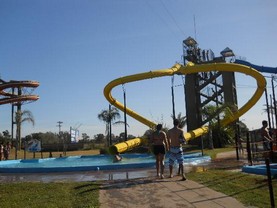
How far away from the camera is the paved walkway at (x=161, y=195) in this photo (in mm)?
7503

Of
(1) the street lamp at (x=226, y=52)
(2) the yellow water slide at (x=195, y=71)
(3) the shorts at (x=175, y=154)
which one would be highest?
(1) the street lamp at (x=226, y=52)

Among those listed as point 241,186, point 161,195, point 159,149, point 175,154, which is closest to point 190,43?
point 159,149

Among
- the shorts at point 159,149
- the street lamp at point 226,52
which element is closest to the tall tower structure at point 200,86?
the street lamp at point 226,52

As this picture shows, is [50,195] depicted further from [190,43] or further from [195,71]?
[190,43]

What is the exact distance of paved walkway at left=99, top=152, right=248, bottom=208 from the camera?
295 inches

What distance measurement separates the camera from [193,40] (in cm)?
4662

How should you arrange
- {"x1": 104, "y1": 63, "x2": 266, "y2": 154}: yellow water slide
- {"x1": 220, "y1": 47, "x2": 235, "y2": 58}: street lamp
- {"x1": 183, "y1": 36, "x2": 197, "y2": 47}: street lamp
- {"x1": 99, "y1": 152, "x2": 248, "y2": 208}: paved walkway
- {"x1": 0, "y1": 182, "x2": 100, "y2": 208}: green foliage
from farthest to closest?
{"x1": 183, "y1": 36, "x2": 197, "y2": 47}: street lamp, {"x1": 220, "y1": 47, "x2": 235, "y2": 58}: street lamp, {"x1": 104, "y1": 63, "x2": 266, "y2": 154}: yellow water slide, {"x1": 0, "y1": 182, "x2": 100, "y2": 208}: green foliage, {"x1": 99, "y1": 152, "x2": 248, "y2": 208}: paved walkway

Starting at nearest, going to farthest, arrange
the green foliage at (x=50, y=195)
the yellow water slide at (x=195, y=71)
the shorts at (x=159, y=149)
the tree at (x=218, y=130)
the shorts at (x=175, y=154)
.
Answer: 1. the green foliage at (x=50, y=195)
2. the shorts at (x=175, y=154)
3. the shorts at (x=159, y=149)
4. the yellow water slide at (x=195, y=71)
5. the tree at (x=218, y=130)

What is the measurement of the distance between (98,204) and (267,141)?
29.4ft

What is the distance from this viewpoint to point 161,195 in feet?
27.6

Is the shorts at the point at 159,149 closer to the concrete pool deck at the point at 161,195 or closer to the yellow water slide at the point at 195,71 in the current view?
the concrete pool deck at the point at 161,195

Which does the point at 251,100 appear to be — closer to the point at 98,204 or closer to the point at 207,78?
the point at 207,78

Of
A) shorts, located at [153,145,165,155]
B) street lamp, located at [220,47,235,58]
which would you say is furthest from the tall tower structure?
shorts, located at [153,145,165,155]

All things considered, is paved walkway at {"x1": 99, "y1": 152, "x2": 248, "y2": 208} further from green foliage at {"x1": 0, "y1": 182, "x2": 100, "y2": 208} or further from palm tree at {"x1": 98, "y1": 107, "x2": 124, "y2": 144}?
palm tree at {"x1": 98, "y1": 107, "x2": 124, "y2": 144}
